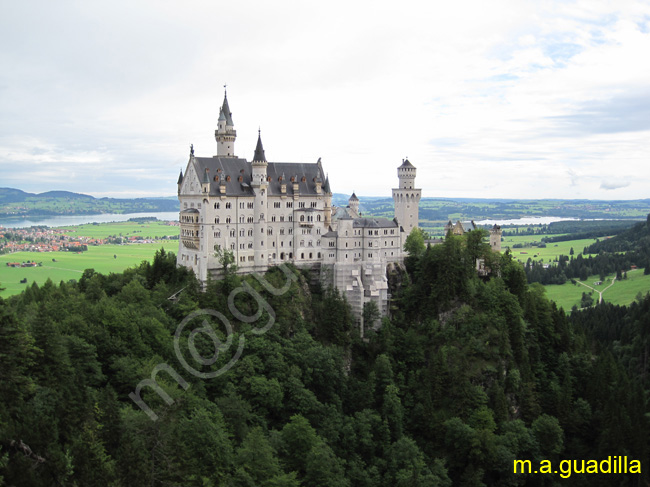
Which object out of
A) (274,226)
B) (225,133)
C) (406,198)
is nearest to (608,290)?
(406,198)

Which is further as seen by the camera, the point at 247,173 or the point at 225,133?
the point at 225,133

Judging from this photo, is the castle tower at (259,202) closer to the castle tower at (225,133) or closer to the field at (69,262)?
the castle tower at (225,133)

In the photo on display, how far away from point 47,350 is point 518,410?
54072 mm

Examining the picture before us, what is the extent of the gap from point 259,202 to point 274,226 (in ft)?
13.5

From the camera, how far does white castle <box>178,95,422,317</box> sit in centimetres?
7919

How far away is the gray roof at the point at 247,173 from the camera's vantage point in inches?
3155

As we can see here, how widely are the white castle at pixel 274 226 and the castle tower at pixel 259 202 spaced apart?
13 centimetres

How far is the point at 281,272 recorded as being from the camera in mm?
82188

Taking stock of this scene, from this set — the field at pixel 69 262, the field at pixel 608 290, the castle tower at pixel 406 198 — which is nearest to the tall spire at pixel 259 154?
the castle tower at pixel 406 198

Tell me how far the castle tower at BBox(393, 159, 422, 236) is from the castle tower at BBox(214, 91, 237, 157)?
25.0m

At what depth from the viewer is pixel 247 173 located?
273 feet

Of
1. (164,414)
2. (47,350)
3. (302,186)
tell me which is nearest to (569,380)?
(302,186)

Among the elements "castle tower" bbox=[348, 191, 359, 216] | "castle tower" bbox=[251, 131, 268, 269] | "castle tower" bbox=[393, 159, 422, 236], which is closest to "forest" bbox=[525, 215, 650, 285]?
"castle tower" bbox=[393, 159, 422, 236]

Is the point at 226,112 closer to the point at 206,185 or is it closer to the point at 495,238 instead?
the point at 206,185
